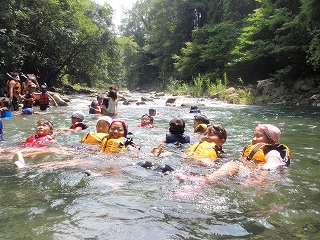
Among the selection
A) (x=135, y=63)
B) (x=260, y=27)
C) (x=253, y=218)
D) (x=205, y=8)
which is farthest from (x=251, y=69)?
(x=135, y=63)

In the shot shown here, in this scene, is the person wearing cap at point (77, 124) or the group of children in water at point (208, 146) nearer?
the group of children in water at point (208, 146)

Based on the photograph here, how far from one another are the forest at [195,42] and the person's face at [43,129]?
39.7 ft

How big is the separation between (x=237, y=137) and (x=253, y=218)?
16.2ft

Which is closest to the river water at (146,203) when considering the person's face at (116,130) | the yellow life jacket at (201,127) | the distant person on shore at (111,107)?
the person's face at (116,130)

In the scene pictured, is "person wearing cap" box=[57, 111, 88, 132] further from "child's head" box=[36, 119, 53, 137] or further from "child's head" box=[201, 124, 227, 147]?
"child's head" box=[201, 124, 227, 147]

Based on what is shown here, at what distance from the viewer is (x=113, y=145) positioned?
5125mm

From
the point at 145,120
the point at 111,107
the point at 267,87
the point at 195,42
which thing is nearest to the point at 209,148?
the point at 145,120

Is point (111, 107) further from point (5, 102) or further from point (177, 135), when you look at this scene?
point (177, 135)

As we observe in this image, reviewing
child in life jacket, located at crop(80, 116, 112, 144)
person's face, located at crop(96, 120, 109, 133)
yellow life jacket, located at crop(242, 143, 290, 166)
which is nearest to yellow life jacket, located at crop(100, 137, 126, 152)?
child in life jacket, located at crop(80, 116, 112, 144)

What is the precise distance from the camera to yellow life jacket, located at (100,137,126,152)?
509 centimetres

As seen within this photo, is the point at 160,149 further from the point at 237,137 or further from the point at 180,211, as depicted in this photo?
the point at 237,137

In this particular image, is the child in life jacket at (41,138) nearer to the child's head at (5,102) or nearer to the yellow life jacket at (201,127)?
the yellow life jacket at (201,127)

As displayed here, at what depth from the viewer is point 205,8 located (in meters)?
38.1

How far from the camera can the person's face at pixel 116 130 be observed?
531 cm
